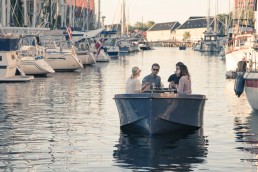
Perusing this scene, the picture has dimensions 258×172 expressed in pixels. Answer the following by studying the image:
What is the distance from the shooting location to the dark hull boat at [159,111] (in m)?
23.2

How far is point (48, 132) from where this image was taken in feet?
84.4

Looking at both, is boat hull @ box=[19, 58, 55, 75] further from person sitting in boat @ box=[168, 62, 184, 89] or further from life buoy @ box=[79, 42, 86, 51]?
person sitting in boat @ box=[168, 62, 184, 89]

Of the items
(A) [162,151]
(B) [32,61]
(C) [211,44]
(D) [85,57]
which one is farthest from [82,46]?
(C) [211,44]

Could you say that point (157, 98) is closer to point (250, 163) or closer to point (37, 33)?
point (250, 163)

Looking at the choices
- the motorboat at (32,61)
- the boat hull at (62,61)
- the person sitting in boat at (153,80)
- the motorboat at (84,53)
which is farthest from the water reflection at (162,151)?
the motorboat at (84,53)

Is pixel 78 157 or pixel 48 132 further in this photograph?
pixel 48 132

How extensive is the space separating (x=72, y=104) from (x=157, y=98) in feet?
46.9

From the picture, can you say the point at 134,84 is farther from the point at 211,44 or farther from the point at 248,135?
the point at 211,44

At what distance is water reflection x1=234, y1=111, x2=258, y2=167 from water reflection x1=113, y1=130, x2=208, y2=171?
1.01 meters

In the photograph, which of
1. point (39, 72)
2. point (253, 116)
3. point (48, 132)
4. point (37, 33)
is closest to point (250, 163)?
point (48, 132)

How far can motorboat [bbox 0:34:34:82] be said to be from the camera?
5350cm

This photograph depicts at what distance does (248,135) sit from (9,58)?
31073 millimetres

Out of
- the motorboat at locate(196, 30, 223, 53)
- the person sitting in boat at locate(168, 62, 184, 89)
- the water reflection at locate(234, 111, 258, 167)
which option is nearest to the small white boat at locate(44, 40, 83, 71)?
the water reflection at locate(234, 111, 258, 167)

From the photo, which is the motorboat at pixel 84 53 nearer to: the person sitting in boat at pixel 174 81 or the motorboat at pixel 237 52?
the motorboat at pixel 237 52
